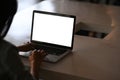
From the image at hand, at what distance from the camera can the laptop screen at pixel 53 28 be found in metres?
1.90

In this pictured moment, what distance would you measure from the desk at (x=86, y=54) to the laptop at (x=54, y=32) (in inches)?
3.3

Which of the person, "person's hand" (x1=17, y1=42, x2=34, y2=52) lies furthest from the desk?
the person

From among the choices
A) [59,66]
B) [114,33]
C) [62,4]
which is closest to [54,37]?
[59,66]

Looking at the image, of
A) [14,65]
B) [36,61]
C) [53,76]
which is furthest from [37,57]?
[14,65]

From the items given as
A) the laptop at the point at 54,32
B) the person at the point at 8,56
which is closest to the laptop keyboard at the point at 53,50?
the laptop at the point at 54,32

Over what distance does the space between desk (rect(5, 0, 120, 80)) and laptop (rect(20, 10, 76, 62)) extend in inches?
3.3

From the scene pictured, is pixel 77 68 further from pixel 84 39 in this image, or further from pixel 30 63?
pixel 84 39

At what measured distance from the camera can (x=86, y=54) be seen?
6.20 feet

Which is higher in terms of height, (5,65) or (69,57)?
(5,65)

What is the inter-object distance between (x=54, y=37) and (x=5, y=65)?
A: 2.65ft

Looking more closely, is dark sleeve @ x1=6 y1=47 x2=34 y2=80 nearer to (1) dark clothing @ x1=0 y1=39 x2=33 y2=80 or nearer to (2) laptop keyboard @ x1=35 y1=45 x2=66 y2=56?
(1) dark clothing @ x1=0 y1=39 x2=33 y2=80

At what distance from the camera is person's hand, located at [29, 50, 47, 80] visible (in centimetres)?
163

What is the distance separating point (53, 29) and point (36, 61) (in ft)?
1.21

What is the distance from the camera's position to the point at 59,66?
170cm
